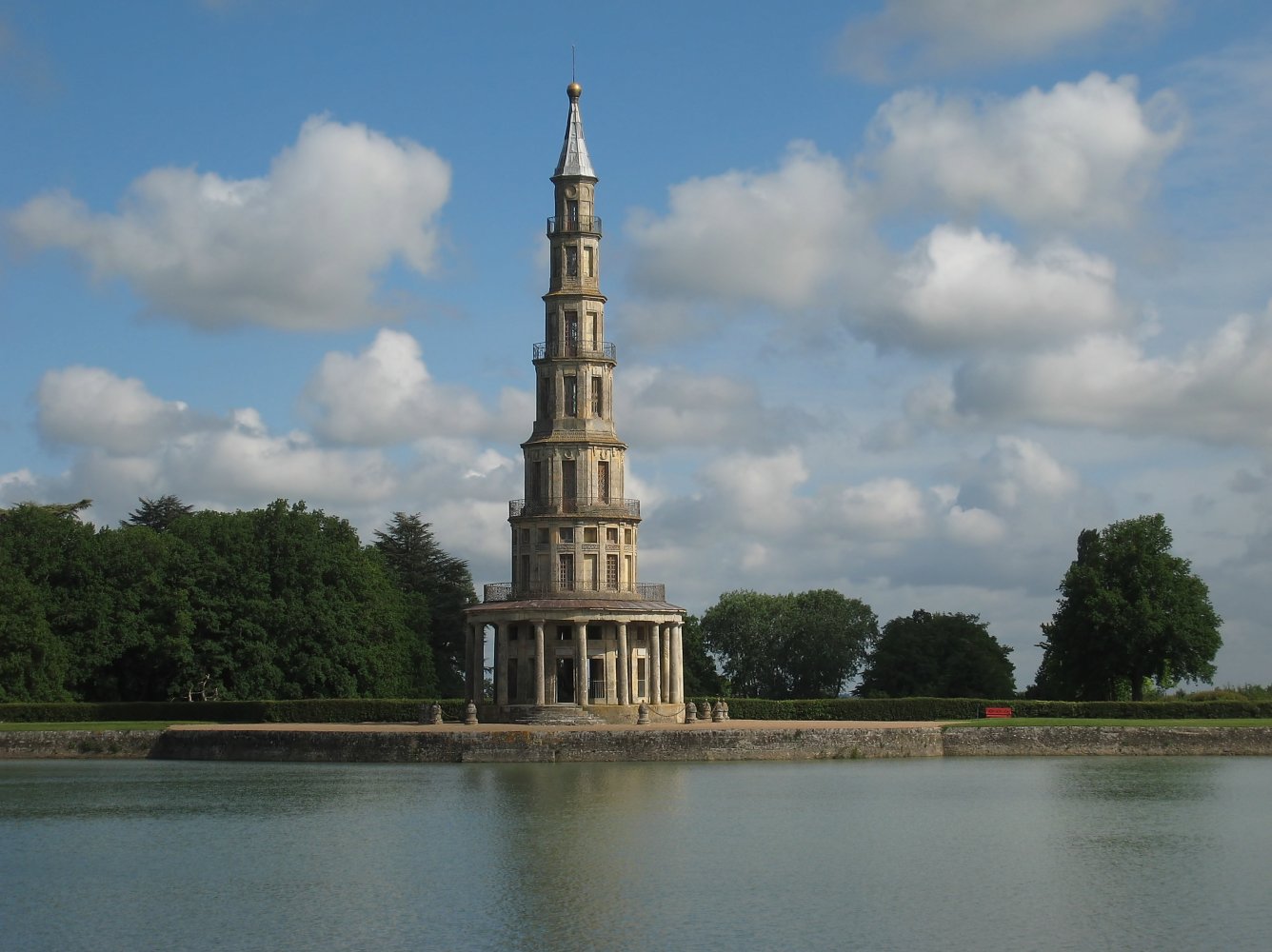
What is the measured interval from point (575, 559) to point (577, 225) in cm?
1538

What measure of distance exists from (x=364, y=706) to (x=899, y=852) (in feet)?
134

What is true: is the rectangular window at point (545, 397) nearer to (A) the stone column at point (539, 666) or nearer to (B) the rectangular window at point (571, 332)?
(B) the rectangular window at point (571, 332)

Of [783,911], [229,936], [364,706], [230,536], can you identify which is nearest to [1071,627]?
[364,706]

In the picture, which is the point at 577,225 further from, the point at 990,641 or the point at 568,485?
the point at 990,641

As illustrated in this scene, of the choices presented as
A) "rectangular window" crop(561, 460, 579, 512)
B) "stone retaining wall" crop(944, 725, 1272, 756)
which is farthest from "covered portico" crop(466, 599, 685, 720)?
"stone retaining wall" crop(944, 725, 1272, 756)

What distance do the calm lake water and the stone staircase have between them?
1575 centimetres

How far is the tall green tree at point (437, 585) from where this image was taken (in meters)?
103

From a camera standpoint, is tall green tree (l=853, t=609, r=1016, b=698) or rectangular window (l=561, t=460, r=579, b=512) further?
tall green tree (l=853, t=609, r=1016, b=698)

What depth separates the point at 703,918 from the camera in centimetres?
3100

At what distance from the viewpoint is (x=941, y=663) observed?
318ft

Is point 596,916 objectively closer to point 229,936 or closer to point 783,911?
point 783,911

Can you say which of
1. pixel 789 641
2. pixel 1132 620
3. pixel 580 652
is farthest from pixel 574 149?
pixel 789 641

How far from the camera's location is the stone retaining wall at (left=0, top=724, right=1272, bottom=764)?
2520 inches

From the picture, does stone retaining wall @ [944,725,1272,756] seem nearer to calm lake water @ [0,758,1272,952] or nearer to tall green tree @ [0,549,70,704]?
calm lake water @ [0,758,1272,952]
